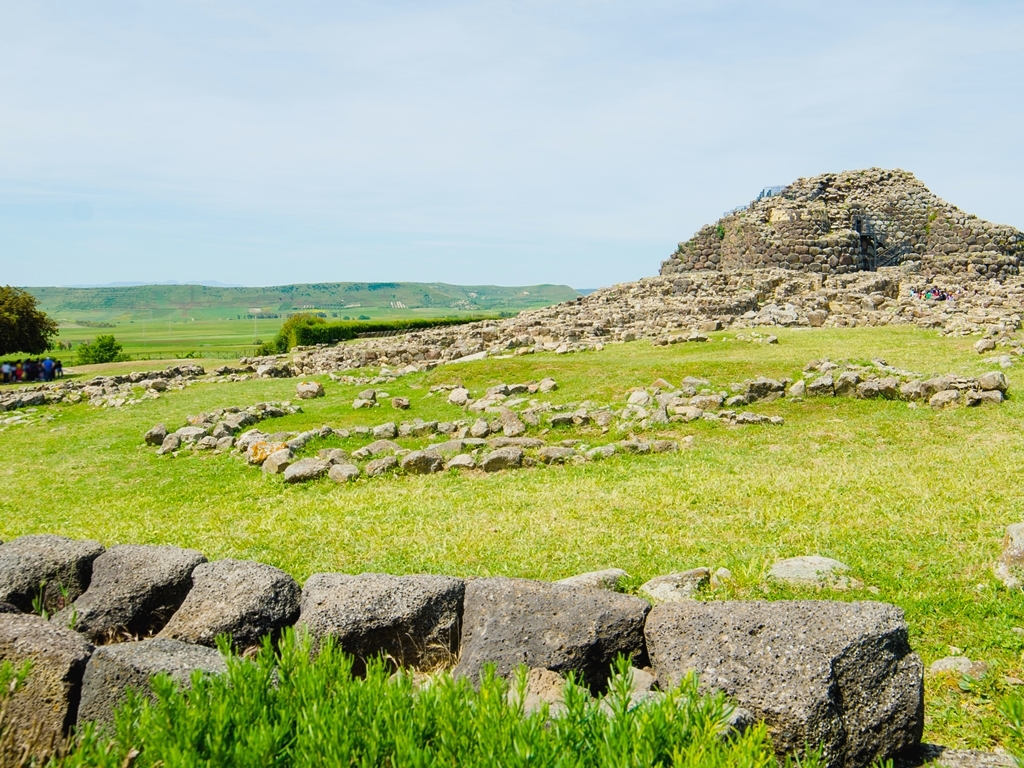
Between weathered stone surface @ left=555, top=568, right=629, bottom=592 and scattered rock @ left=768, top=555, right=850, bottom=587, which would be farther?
weathered stone surface @ left=555, top=568, right=629, bottom=592

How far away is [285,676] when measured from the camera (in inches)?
146

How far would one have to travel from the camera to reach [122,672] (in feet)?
13.3

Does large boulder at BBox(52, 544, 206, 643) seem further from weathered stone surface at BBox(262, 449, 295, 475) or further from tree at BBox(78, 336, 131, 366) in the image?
tree at BBox(78, 336, 131, 366)

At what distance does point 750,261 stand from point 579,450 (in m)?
33.6

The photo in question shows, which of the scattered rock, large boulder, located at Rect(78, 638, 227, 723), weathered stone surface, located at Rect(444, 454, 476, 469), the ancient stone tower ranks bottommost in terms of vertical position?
weathered stone surface, located at Rect(444, 454, 476, 469)

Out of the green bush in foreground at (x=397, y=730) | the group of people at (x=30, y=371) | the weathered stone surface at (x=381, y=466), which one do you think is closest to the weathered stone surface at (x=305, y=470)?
the weathered stone surface at (x=381, y=466)

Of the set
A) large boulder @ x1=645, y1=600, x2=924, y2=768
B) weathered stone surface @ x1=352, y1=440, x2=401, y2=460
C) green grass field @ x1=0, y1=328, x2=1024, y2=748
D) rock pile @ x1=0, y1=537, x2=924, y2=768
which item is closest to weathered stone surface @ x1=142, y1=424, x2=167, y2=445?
green grass field @ x1=0, y1=328, x2=1024, y2=748

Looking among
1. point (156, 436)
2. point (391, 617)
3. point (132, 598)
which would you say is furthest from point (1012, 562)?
point (156, 436)

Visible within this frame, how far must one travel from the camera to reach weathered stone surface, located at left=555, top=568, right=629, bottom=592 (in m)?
6.57

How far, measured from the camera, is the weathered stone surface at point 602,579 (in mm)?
6574

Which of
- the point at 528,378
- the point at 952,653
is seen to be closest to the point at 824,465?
the point at 952,653

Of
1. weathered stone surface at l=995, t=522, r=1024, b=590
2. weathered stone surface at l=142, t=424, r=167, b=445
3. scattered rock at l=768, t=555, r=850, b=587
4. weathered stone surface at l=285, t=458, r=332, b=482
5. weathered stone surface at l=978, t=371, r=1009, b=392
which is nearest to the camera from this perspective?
weathered stone surface at l=995, t=522, r=1024, b=590

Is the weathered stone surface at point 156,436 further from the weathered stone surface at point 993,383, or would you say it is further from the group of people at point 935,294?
the group of people at point 935,294

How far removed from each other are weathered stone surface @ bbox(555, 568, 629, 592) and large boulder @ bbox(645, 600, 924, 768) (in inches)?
85.5
